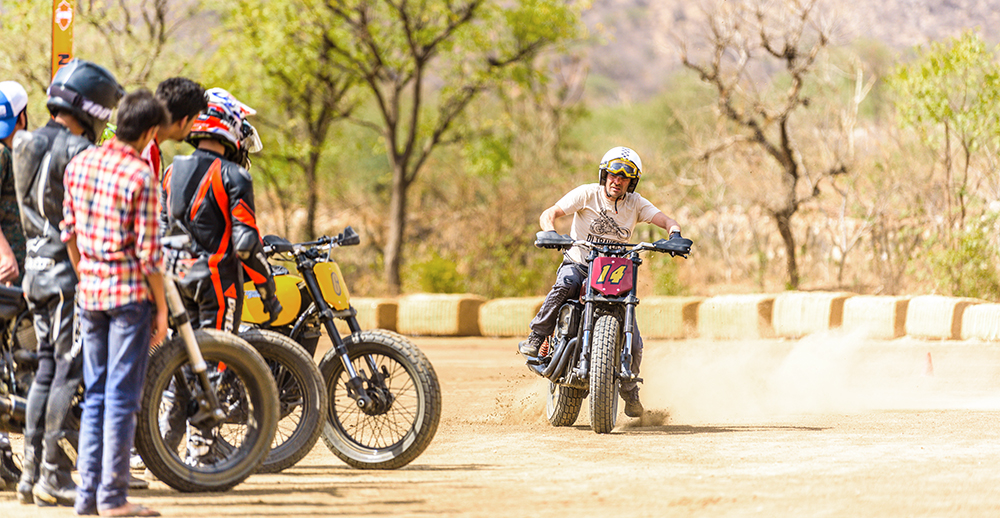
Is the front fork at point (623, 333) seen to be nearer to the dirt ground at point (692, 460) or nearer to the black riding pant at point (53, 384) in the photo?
the dirt ground at point (692, 460)

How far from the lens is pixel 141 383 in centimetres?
531

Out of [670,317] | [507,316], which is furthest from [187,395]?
[507,316]

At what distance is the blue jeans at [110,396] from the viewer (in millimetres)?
5191

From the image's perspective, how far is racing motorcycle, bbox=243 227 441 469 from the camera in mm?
6395

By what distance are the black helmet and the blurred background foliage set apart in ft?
54.7

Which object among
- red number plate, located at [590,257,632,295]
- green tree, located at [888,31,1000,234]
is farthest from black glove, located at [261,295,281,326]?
green tree, located at [888,31,1000,234]

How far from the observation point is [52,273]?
548cm

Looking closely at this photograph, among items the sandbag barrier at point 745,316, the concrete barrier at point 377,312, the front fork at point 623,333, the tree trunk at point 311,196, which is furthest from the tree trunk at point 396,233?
the front fork at point 623,333

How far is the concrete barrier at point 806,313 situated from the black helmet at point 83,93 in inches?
566

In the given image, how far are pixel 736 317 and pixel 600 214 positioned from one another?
10.8 m

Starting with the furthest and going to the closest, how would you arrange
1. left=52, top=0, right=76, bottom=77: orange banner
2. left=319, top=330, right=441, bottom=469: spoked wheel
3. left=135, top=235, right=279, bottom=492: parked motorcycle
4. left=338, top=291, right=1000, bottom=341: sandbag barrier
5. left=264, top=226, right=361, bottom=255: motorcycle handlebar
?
left=338, top=291, right=1000, bottom=341: sandbag barrier < left=52, top=0, right=76, bottom=77: orange banner < left=264, top=226, right=361, bottom=255: motorcycle handlebar < left=319, top=330, right=441, bottom=469: spoked wheel < left=135, top=235, right=279, bottom=492: parked motorcycle

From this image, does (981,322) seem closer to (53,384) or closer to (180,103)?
(180,103)

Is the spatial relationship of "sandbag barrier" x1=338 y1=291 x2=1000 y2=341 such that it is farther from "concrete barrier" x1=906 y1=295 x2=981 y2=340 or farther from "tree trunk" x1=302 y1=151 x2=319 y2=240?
"tree trunk" x1=302 y1=151 x2=319 y2=240

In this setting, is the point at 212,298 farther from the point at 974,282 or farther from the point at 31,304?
the point at 974,282
